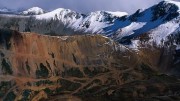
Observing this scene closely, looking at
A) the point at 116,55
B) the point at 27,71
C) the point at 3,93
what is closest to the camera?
the point at 3,93

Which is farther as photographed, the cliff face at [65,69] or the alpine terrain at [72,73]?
the alpine terrain at [72,73]

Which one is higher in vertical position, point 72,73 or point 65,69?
point 65,69

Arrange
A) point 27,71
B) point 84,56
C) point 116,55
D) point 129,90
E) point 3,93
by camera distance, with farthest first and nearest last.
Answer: point 116,55, point 84,56, point 129,90, point 27,71, point 3,93

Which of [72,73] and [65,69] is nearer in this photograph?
[65,69]

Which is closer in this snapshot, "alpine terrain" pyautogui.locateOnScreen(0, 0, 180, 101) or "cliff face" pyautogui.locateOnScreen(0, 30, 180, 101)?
"cliff face" pyautogui.locateOnScreen(0, 30, 180, 101)

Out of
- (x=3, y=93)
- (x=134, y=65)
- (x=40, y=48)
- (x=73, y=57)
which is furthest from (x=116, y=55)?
(x=3, y=93)

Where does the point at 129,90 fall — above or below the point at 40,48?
below

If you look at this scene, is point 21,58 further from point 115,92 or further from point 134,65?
point 134,65

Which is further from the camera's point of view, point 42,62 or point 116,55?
point 116,55
